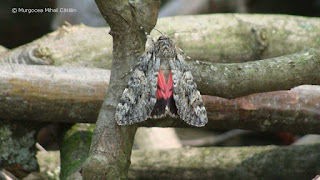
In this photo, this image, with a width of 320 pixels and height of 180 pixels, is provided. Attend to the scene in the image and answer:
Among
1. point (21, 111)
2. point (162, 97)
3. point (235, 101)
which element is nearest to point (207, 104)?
point (235, 101)

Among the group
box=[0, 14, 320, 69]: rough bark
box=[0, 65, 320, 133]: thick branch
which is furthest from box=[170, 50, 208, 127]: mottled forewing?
box=[0, 14, 320, 69]: rough bark

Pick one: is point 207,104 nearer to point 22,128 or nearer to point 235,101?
point 235,101

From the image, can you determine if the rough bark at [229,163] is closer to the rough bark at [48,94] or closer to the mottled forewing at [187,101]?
the rough bark at [48,94]

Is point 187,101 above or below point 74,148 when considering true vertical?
above

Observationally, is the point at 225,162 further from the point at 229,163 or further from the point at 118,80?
the point at 118,80

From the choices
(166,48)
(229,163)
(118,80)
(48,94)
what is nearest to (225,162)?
(229,163)

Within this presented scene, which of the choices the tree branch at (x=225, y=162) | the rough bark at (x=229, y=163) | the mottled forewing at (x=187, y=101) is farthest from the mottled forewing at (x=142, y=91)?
the rough bark at (x=229, y=163)

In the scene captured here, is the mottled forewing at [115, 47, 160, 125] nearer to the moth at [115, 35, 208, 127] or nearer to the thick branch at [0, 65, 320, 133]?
the moth at [115, 35, 208, 127]
